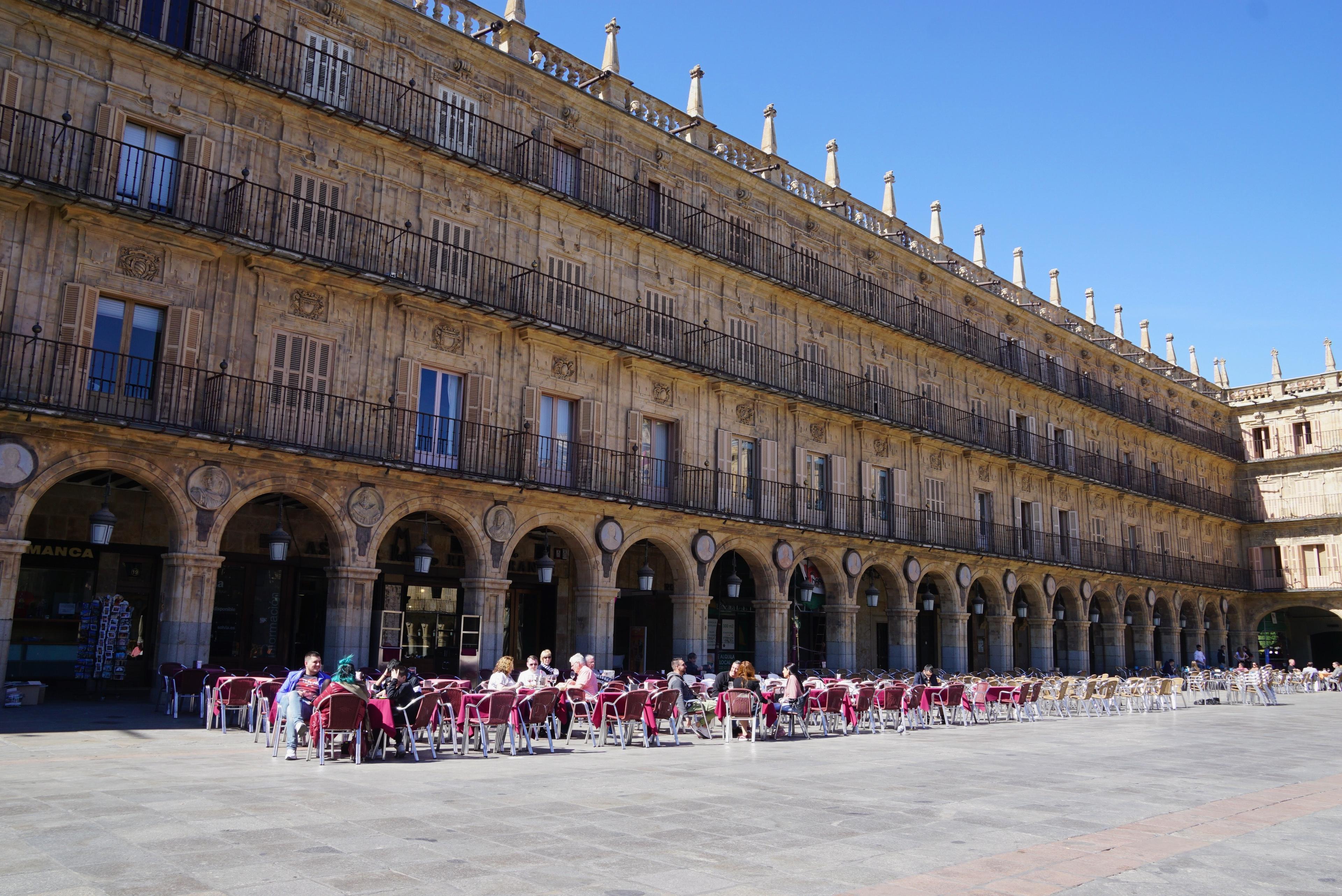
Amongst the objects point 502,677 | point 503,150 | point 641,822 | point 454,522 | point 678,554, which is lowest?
point 641,822

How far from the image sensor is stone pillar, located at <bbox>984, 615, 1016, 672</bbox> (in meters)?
31.4

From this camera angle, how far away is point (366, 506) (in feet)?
56.0

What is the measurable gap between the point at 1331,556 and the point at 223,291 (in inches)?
1817

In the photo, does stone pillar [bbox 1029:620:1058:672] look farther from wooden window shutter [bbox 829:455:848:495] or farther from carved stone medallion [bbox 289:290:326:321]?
carved stone medallion [bbox 289:290:326:321]

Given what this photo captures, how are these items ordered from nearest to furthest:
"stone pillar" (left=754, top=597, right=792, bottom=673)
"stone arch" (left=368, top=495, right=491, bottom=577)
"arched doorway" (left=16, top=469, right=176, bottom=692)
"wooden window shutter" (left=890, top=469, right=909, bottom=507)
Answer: "arched doorway" (left=16, top=469, right=176, bottom=692), "stone arch" (left=368, top=495, right=491, bottom=577), "stone pillar" (left=754, top=597, right=792, bottom=673), "wooden window shutter" (left=890, top=469, right=909, bottom=507)

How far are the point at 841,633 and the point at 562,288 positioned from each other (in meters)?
11.4

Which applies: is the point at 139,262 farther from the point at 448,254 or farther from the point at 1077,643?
the point at 1077,643

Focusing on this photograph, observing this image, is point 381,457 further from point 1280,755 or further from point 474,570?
point 1280,755

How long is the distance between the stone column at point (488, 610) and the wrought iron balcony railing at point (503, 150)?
7788mm

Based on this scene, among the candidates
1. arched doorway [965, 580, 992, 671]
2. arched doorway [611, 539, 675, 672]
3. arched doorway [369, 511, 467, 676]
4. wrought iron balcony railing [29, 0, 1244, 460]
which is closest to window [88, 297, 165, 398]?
wrought iron balcony railing [29, 0, 1244, 460]

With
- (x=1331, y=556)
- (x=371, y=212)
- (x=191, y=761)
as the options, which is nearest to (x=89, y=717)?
(x=191, y=761)

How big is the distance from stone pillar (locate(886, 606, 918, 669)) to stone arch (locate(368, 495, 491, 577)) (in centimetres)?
1329

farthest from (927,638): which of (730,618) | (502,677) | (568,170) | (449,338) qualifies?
(502,677)

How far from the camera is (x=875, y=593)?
86.3 ft
